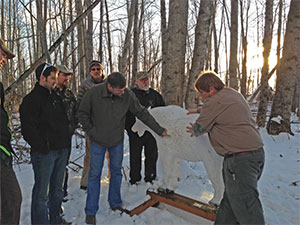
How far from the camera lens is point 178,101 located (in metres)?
4.40

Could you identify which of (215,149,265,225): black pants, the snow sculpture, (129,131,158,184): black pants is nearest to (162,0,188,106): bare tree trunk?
(129,131,158,184): black pants

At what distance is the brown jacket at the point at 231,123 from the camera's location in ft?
6.67

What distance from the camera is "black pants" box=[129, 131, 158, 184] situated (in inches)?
158

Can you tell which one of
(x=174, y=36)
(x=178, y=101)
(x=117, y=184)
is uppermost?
(x=174, y=36)

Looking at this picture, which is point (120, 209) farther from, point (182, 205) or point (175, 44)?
point (175, 44)

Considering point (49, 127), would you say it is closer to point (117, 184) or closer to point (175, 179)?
point (117, 184)

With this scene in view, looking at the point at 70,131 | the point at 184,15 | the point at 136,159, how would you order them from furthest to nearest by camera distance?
the point at 184,15, the point at 136,159, the point at 70,131

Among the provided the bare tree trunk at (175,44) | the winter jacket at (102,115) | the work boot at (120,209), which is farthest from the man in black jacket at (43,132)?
the bare tree trunk at (175,44)

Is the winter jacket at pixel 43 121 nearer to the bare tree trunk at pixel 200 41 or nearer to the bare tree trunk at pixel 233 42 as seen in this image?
the bare tree trunk at pixel 200 41

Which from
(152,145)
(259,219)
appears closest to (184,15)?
(152,145)

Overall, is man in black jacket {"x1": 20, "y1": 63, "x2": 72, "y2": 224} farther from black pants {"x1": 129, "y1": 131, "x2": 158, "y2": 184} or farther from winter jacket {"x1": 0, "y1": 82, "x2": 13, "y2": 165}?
black pants {"x1": 129, "y1": 131, "x2": 158, "y2": 184}

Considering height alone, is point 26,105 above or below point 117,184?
above

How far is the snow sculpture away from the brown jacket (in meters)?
0.49

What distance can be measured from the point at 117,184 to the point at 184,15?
3410 millimetres
